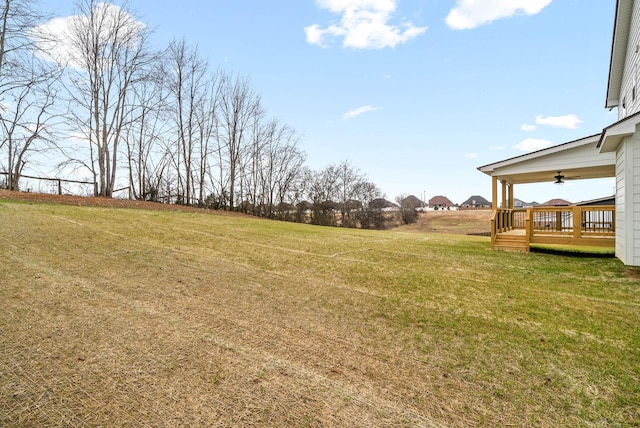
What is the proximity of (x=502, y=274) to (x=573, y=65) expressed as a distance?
32.1ft

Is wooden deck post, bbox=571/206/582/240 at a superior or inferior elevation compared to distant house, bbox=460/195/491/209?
inferior

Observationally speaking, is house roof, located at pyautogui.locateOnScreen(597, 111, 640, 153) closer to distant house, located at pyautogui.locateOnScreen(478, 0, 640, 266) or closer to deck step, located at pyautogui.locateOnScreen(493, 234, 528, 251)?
distant house, located at pyautogui.locateOnScreen(478, 0, 640, 266)

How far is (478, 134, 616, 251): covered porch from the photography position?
7867mm

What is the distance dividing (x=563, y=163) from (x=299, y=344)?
963cm

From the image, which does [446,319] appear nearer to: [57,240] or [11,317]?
[11,317]

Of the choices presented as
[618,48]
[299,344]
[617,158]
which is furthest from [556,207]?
[299,344]

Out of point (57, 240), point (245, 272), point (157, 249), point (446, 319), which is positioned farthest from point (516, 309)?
point (57, 240)

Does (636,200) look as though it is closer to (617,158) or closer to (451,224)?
(617,158)

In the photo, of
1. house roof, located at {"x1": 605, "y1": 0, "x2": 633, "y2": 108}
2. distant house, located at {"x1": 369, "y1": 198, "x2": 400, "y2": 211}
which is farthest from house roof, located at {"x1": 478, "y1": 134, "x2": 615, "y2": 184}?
distant house, located at {"x1": 369, "y1": 198, "x2": 400, "y2": 211}

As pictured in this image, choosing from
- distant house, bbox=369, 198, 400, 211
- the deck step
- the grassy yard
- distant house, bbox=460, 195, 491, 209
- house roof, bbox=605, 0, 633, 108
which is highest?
house roof, bbox=605, 0, 633, 108

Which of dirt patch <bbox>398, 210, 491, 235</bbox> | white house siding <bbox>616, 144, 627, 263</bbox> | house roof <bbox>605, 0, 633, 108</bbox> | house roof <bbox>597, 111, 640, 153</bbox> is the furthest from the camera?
dirt patch <bbox>398, 210, 491, 235</bbox>

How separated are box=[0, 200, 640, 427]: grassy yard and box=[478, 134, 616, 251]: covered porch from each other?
286cm

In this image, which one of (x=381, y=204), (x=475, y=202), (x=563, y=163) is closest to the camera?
(x=563, y=163)

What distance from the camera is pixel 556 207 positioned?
27.5 feet
